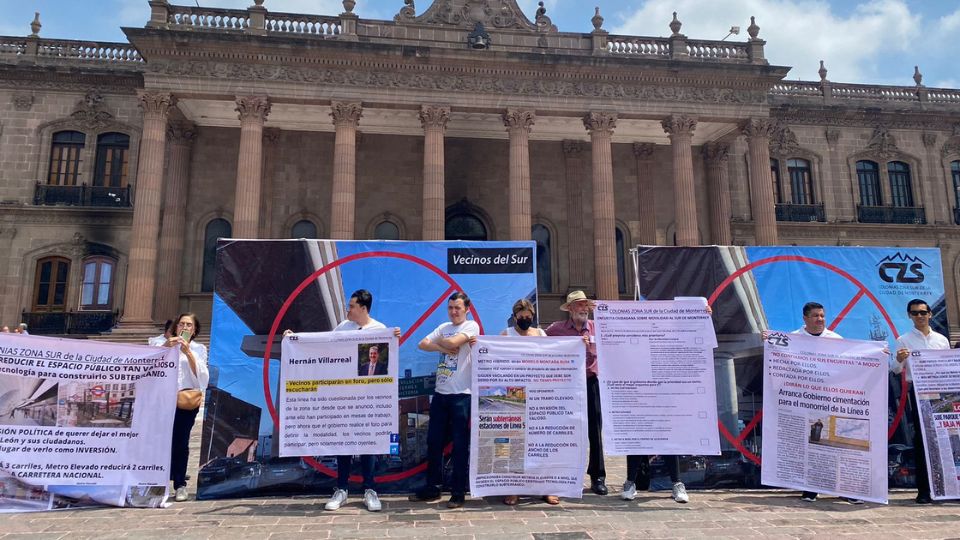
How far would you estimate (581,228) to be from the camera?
2497cm

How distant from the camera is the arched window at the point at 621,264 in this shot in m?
24.7

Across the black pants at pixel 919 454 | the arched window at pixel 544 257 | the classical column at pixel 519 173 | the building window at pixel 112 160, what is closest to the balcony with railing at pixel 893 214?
the arched window at pixel 544 257

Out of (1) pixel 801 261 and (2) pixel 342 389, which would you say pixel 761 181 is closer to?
(1) pixel 801 261

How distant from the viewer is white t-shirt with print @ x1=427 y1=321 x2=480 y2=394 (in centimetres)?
624

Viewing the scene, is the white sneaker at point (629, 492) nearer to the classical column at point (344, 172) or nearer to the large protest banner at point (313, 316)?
the large protest banner at point (313, 316)

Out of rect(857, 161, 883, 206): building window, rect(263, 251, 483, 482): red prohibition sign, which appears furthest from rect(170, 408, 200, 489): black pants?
rect(857, 161, 883, 206): building window

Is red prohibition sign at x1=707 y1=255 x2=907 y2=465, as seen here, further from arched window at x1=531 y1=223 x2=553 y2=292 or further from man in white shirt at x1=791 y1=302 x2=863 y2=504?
arched window at x1=531 y1=223 x2=553 y2=292

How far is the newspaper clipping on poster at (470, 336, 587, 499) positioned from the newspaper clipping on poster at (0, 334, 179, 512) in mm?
3280

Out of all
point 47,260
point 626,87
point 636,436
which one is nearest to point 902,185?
point 626,87

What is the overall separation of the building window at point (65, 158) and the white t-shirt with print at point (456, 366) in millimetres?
22901

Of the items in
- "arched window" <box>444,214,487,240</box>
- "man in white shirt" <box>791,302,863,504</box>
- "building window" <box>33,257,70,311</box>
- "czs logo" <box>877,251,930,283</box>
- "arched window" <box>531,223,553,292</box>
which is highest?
"arched window" <box>444,214,487,240</box>

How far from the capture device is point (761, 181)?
22.2 m

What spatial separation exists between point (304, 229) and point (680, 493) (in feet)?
67.7

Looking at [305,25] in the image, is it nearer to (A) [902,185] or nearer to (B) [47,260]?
(B) [47,260]
